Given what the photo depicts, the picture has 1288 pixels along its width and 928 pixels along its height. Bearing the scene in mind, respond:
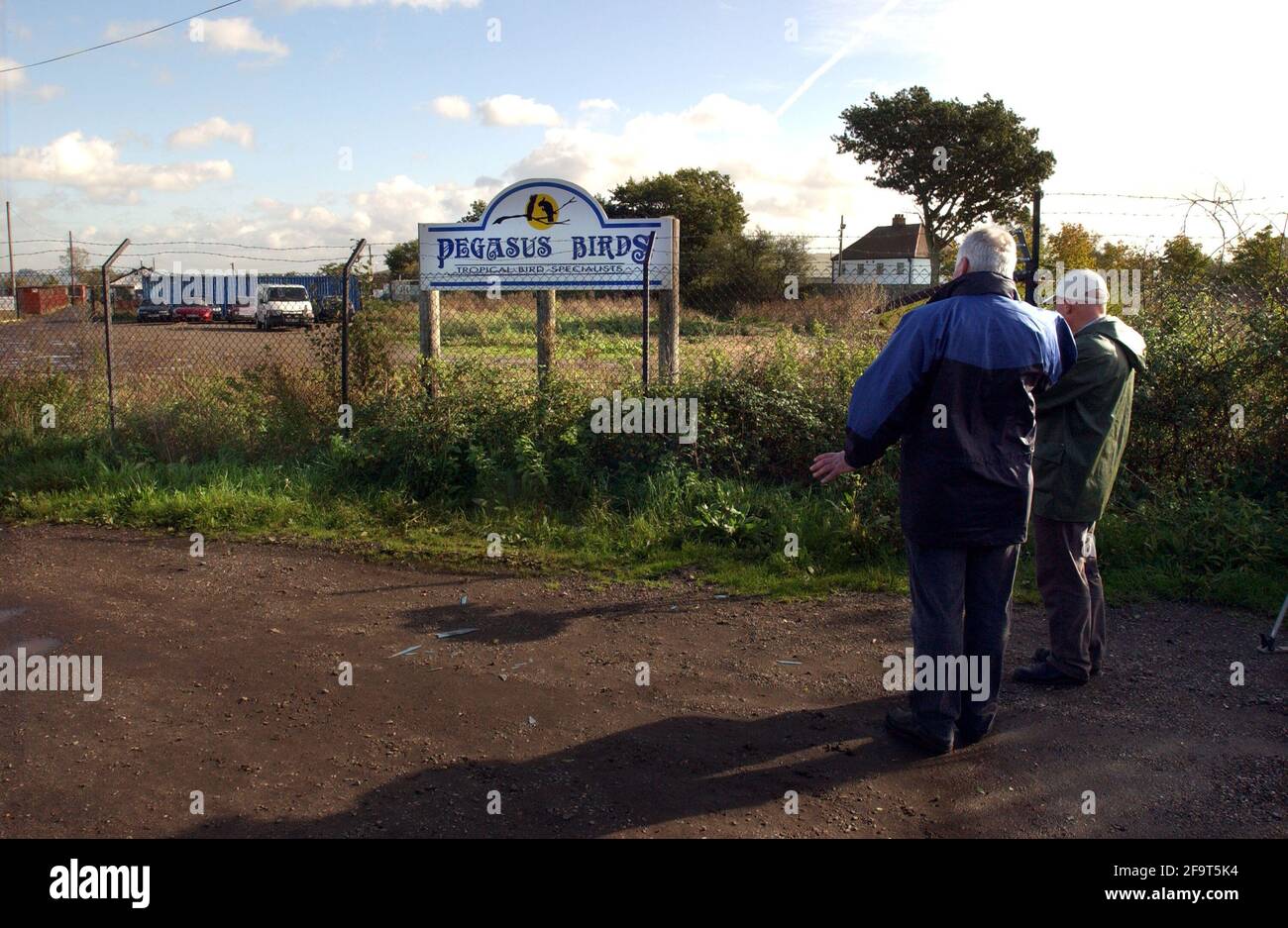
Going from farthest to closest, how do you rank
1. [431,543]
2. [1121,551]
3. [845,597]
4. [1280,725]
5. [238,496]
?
[238,496]
[431,543]
[1121,551]
[845,597]
[1280,725]

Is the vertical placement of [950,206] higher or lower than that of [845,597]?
higher

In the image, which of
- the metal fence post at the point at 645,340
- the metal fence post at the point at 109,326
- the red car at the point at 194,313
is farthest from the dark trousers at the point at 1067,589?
the red car at the point at 194,313

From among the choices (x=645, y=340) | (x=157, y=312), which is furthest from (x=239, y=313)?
(x=645, y=340)

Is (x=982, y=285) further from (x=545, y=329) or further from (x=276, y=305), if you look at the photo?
(x=276, y=305)

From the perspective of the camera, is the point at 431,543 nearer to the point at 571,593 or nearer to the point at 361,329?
→ the point at 571,593

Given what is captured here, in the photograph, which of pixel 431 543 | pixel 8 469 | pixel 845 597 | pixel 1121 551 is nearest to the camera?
pixel 845 597

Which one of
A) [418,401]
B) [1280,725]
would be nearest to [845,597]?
[1280,725]

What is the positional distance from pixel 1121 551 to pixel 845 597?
83.9 inches

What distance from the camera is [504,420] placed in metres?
8.77

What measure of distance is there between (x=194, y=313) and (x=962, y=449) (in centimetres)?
3250

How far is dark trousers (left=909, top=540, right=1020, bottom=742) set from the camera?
4316 mm

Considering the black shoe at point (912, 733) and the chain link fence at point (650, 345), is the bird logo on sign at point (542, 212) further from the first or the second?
the black shoe at point (912, 733)

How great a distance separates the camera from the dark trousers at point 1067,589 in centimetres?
499
